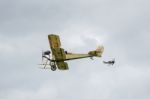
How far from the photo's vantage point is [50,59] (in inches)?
3991

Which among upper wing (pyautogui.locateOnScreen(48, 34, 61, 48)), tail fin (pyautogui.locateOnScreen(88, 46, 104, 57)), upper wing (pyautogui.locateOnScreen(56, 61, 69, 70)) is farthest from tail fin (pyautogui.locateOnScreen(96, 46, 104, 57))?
upper wing (pyautogui.locateOnScreen(48, 34, 61, 48))

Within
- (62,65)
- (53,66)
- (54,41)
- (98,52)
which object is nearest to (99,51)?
(98,52)

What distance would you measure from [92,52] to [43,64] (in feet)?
35.0

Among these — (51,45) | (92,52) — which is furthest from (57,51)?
(92,52)

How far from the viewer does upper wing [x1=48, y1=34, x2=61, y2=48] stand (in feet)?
324

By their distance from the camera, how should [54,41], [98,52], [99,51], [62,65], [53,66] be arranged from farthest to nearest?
[99,51] → [98,52] → [62,65] → [53,66] → [54,41]

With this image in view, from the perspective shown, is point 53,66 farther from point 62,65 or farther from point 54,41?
point 54,41

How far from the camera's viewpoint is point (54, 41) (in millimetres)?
99062

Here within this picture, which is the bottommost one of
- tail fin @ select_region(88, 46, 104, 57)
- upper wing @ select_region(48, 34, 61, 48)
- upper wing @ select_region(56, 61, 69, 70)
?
upper wing @ select_region(56, 61, 69, 70)

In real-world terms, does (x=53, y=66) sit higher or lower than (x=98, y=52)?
lower

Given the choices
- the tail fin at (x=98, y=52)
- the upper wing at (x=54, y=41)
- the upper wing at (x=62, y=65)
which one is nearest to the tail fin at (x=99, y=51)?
the tail fin at (x=98, y=52)

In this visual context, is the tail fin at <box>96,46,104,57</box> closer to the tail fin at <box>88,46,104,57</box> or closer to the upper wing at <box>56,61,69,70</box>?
the tail fin at <box>88,46,104,57</box>

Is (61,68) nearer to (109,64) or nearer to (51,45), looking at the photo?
(51,45)

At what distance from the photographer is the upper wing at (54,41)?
98.6m
